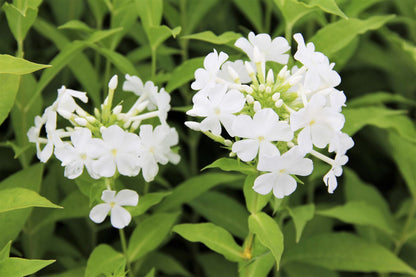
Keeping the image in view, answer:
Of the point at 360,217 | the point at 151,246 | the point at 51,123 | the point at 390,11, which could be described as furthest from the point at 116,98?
the point at 390,11

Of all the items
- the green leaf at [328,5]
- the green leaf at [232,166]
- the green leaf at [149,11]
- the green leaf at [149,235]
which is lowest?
the green leaf at [149,235]

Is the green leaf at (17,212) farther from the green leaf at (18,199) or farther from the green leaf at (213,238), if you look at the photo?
the green leaf at (213,238)

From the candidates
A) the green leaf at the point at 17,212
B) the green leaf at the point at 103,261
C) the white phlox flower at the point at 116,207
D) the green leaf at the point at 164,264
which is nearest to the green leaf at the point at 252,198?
the white phlox flower at the point at 116,207

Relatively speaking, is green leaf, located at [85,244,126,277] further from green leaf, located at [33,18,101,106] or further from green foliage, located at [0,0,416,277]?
green leaf, located at [33,18,101,106]

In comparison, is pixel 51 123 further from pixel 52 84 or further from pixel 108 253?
pixel 52 84

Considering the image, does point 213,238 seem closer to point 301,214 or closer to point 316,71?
point 301,214

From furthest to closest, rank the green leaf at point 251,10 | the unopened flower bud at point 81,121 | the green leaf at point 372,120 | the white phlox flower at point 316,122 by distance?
1. the green leaf at point 251,10
2. the green leaf at point 372,120
3. the unopened flower bud at point 81,121
4. the white phlox flower at point 316,122
